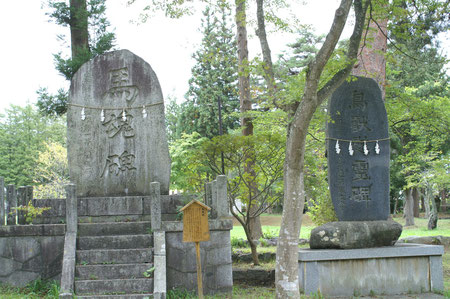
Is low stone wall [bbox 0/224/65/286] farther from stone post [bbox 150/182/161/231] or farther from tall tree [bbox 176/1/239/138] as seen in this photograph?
tall tree [bbox 176/1/239/138]

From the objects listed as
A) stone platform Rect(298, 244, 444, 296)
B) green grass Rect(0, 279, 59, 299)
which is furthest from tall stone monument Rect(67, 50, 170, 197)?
stone platform Rect(298, 244, 444, 296)

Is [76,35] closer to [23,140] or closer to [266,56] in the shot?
[266,56]

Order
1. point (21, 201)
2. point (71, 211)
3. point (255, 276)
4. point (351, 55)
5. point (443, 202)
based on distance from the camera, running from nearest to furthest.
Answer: point (351, 55) → point (71, 211) → point (21, 201) → point (255, 276) → point (443, 202)

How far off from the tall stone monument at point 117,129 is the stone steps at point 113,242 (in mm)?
1665

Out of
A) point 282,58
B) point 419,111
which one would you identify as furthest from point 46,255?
point 282,58

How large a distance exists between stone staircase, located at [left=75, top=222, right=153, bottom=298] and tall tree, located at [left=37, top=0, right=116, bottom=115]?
635 centimetres

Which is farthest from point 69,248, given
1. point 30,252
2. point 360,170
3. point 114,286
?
point 360,170

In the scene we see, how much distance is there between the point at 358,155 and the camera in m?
8.86

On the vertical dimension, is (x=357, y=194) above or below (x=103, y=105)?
below

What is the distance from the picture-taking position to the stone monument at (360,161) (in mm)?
8461

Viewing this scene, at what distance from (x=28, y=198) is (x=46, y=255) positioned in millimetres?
1179

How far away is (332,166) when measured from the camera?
8.69 m

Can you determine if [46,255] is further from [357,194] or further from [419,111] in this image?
[419,111]

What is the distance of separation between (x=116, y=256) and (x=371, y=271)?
15.2ft
